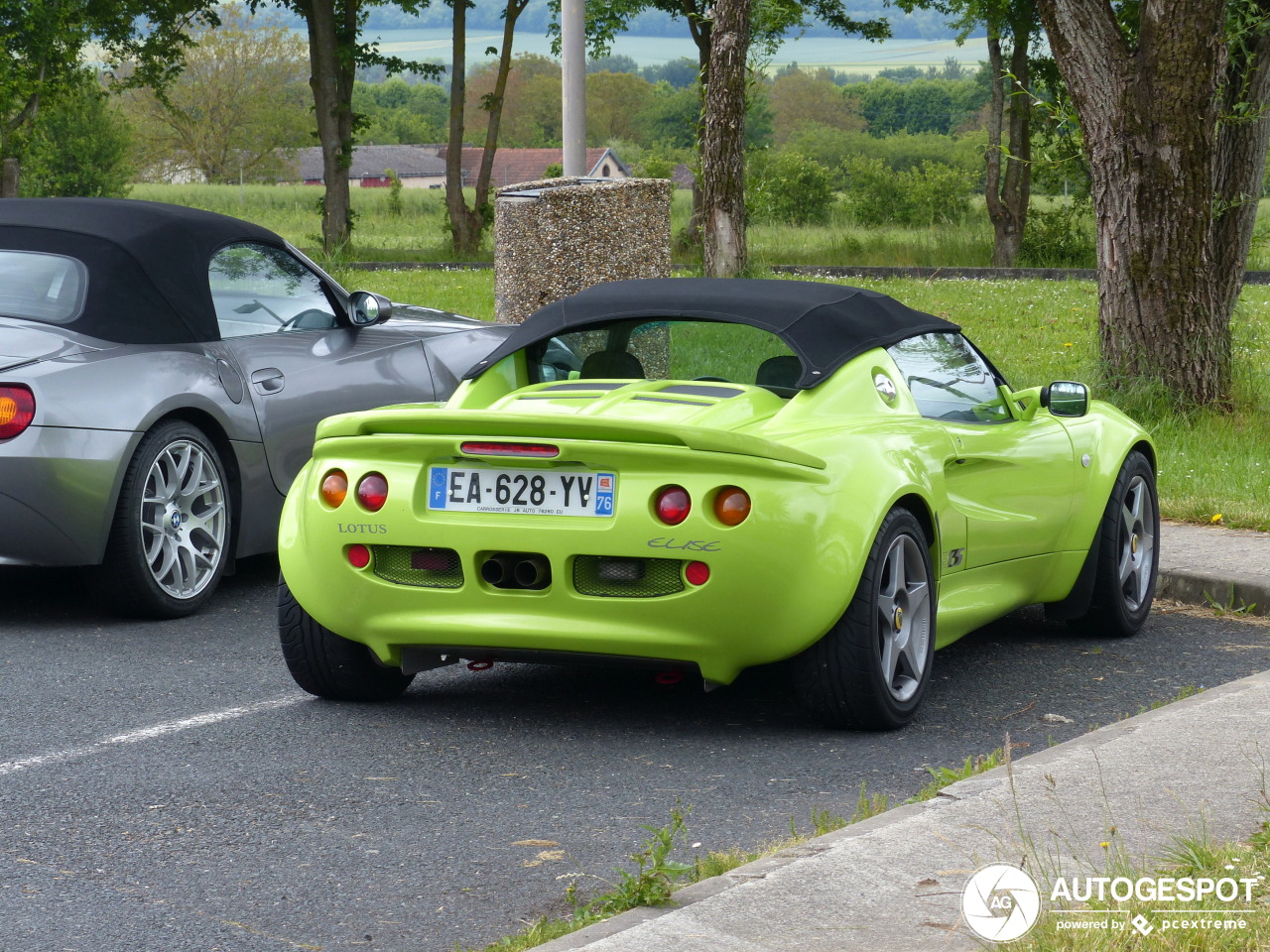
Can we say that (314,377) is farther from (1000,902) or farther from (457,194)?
(457,194)

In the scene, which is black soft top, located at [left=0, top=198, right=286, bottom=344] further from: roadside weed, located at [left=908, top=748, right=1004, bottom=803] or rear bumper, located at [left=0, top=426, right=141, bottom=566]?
roadside weed, located at [left=908, top=748, right=1004, bottom=803]

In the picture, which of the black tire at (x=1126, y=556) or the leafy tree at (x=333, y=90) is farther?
the leafy tree at (x=333, y=90)

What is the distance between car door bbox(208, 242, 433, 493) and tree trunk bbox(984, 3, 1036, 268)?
1067 inches

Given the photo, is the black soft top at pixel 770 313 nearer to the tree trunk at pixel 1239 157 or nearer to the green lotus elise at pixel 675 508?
the green lotus elise at pixel 675 508

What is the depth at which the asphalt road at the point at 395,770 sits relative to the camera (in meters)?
3.53

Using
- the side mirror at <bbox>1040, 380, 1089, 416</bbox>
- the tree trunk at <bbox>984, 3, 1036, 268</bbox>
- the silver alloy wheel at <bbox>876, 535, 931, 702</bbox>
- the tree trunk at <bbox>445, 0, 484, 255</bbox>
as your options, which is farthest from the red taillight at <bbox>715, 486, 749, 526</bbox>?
the tree trunk at <bbox>445, 0, 484, 255</bbox>

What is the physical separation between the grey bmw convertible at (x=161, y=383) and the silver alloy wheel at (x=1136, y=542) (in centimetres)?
327

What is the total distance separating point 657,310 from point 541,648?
126cm

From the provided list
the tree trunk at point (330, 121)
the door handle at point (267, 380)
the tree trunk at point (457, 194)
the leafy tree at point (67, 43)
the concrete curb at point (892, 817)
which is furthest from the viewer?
the tree trunk at point (457, 194)

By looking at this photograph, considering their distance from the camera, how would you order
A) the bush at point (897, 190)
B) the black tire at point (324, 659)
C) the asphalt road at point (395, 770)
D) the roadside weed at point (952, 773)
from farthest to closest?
the bush at point (897, 190), the black tire at point (324, 659), the roadside weed at point (952, 773), the asphalt road at point (395, 770)

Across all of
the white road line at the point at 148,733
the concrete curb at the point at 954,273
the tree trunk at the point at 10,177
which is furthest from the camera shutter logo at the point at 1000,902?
the tree trunk at the point at 10,177

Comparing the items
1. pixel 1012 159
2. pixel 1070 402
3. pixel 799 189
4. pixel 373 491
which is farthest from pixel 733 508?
pixel 799 189

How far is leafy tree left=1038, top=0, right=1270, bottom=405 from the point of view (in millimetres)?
10391

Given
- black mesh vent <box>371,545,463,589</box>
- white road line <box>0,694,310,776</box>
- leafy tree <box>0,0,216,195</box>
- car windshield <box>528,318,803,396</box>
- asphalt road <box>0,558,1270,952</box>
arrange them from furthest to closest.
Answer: leafy tree <box>0,0,216,195</box>, car windshield <box>528,318,803,396</box>, black mesh vent <box>371,545,463,589</box>, white road line <box>0,694,310,776</box>, asphalt road <box>0,558,1270,952</box>
